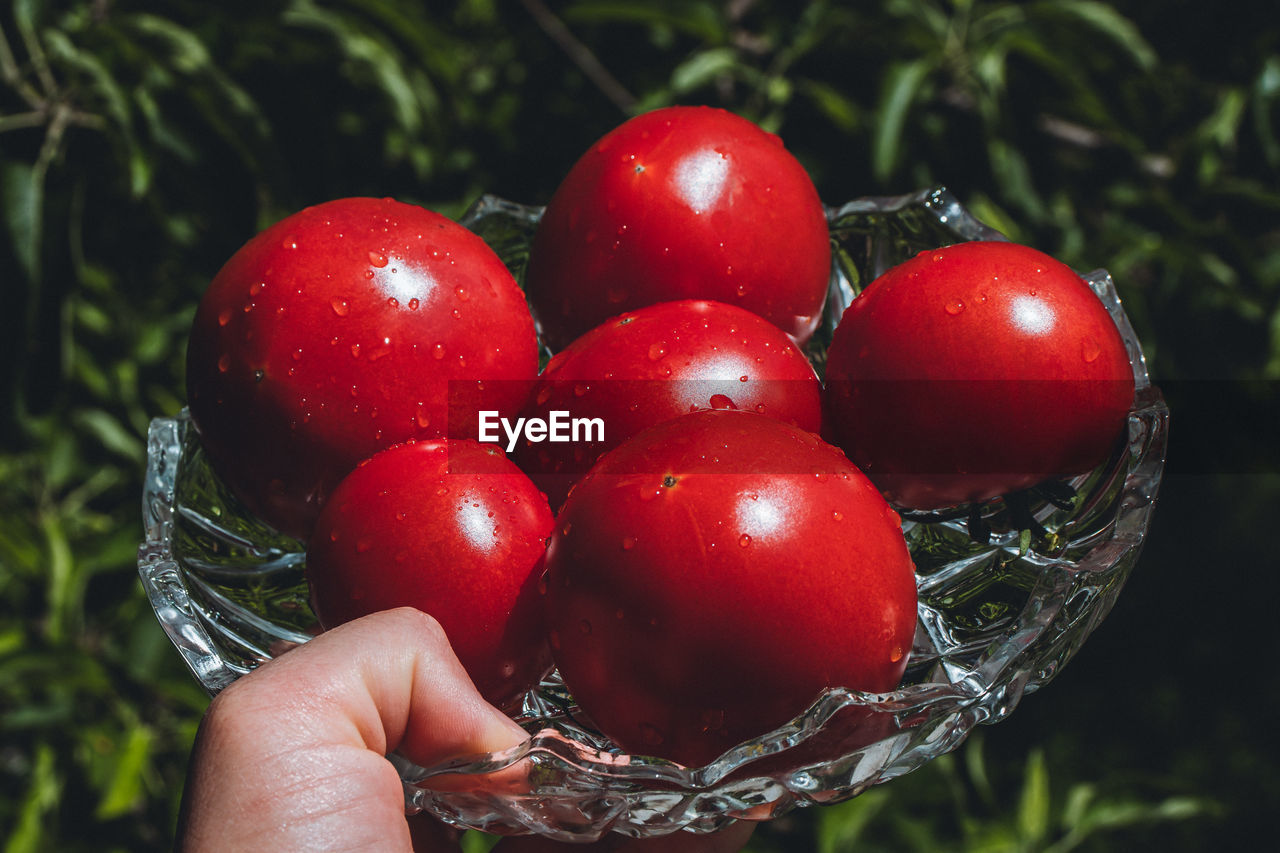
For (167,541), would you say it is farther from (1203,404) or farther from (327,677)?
(1203,404)

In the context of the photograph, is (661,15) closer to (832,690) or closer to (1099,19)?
(1099,19)

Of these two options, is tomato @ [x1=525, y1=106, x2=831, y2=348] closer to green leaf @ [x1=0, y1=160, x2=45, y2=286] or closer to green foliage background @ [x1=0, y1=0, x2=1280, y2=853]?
green foliage background @ [x1=0, y1=0, x2=1280, y2=853]

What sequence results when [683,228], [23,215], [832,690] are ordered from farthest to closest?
[23,215]
[683,228]
[832,690]

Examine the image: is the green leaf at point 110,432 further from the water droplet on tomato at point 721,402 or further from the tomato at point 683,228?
the water droplet on tomato at point 721,402

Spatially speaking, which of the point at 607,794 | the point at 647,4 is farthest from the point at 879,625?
the point at 647,4

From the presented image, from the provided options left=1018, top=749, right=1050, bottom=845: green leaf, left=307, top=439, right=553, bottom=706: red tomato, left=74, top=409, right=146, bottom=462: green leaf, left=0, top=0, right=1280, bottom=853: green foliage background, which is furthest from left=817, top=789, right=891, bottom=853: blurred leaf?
left=74, top=409, right=146, bottom=462: green leaf

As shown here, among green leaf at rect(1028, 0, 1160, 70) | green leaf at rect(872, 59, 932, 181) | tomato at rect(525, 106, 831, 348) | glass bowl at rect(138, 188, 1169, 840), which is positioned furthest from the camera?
green leaf at rect(1028, 0, 1160, 70)

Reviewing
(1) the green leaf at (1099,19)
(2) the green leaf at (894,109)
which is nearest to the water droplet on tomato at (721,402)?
(2) the green leaf at (894,109)

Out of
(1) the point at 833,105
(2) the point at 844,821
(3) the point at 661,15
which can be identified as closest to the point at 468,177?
(3) the point at 661,15
